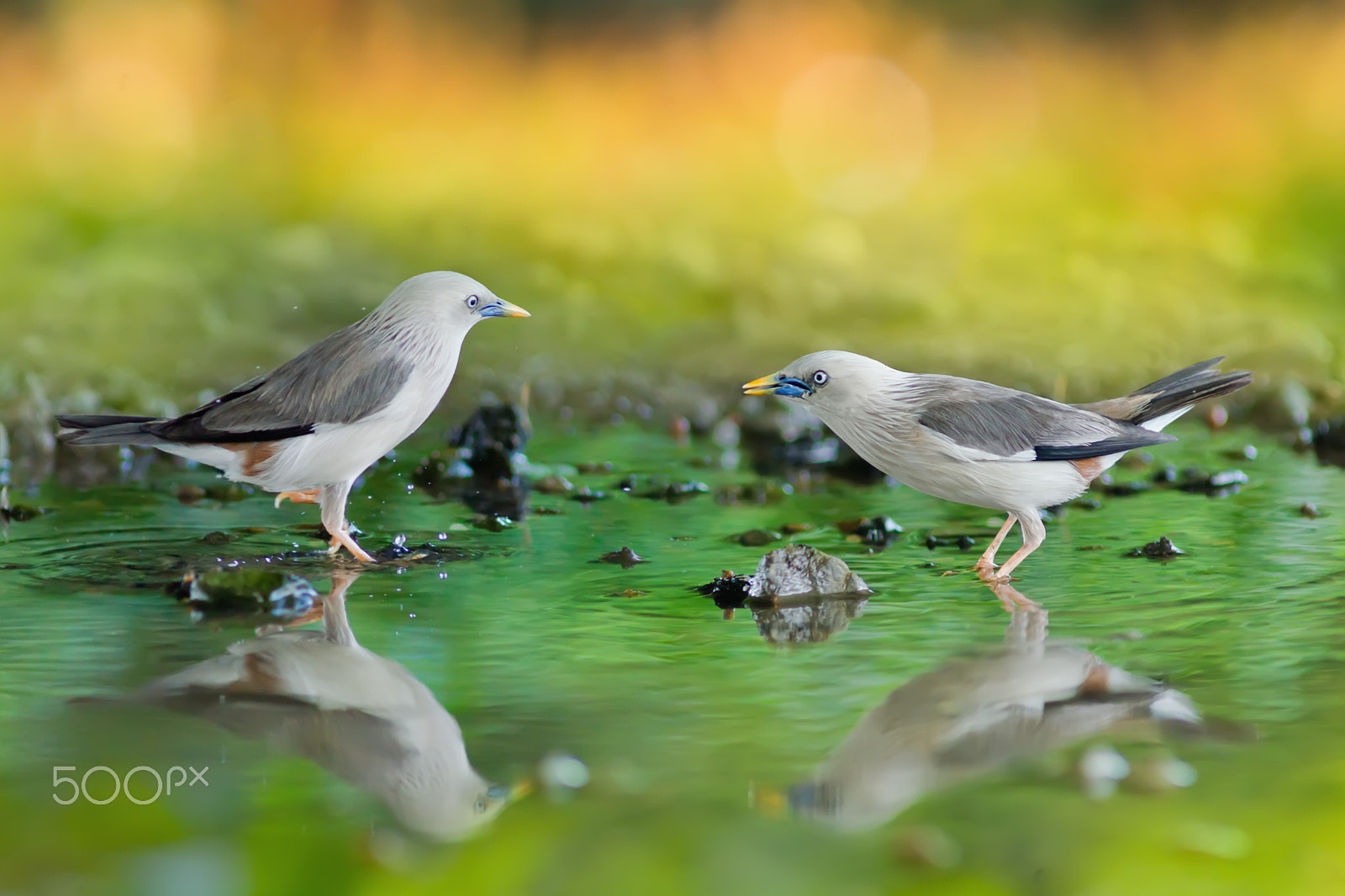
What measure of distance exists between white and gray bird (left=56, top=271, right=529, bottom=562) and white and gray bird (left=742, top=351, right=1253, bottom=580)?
52.7 inches

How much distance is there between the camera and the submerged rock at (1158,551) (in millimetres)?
6148

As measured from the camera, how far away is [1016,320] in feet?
42.0

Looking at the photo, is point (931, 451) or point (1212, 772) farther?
point (931, 451)

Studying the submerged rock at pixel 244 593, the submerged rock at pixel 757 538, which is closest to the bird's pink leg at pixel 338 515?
the submerged rock at pixel 244 593

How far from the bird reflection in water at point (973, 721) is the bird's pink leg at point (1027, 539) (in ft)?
3.41

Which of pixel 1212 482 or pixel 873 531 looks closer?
pixel 873 531

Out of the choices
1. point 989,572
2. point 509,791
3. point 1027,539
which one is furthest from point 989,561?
point 509,791

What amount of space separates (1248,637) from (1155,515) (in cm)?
219

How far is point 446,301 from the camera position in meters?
6.12

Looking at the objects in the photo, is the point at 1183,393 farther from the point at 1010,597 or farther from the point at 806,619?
the point at 806,619

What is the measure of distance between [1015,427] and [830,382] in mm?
783

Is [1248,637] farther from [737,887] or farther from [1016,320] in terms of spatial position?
[1016,320]

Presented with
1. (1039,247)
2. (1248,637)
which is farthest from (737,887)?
(1039,247)

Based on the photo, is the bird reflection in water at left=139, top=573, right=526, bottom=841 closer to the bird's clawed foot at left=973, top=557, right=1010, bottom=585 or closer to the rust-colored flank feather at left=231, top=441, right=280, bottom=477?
the rust-colored flank feather at left=231, top=441, right=280, bottom=477
